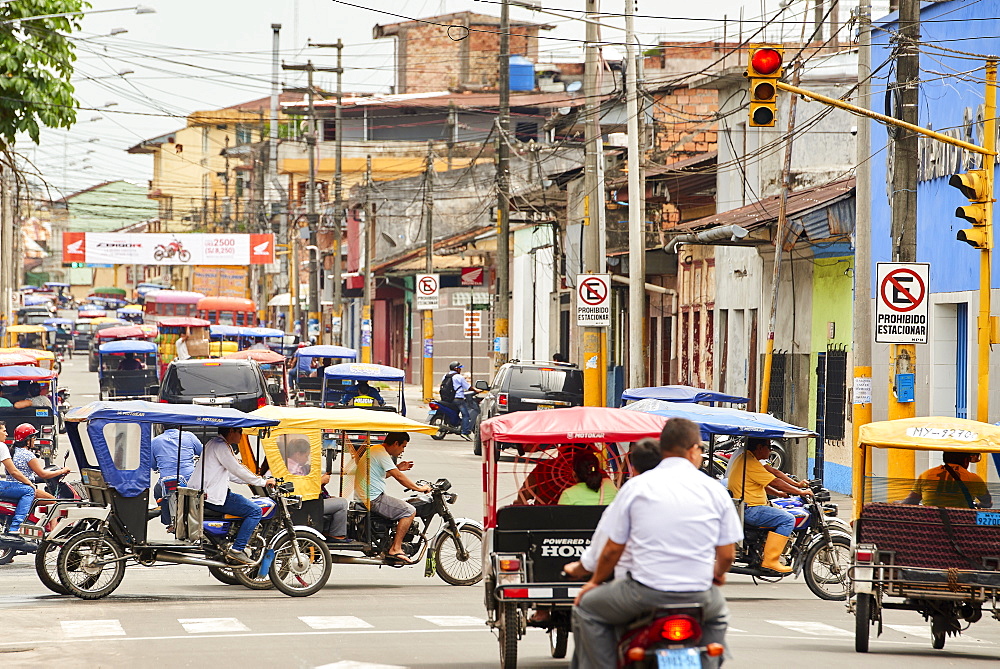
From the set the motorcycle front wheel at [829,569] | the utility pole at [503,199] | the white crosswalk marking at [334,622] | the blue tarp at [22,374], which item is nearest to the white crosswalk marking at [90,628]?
the white crosswalk marking at [334,622]

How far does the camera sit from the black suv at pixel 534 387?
99.3 ft

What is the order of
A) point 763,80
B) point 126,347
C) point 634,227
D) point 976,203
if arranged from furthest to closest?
1. point 126,347
2. point 634,227
3. point 976,203
4. point 763,80

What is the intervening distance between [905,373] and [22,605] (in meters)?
9.49

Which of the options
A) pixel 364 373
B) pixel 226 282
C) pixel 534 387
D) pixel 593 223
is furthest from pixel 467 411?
pixel 226 282

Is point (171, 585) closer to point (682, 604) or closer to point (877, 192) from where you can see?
point (682, 604)

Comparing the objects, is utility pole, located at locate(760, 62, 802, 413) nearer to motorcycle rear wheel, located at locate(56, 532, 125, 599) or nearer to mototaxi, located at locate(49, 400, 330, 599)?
mototaxi, located at locate(49, 400, 330, 599)

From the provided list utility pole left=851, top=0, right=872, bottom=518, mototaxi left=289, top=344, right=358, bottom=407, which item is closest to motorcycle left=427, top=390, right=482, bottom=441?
mototaxi left=289, top=344, right=358, bottom=407

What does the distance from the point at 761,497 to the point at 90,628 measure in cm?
670

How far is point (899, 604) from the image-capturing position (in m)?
12.1

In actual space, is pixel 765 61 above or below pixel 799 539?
above

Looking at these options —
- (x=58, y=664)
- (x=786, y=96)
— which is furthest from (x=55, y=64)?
(x=786, y=96)

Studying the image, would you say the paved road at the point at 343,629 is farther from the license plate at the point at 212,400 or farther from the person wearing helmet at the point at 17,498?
the license plate at the point at 212,400

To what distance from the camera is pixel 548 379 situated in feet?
101

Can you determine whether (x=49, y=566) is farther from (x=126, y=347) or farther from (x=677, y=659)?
(x=126, y=347)
